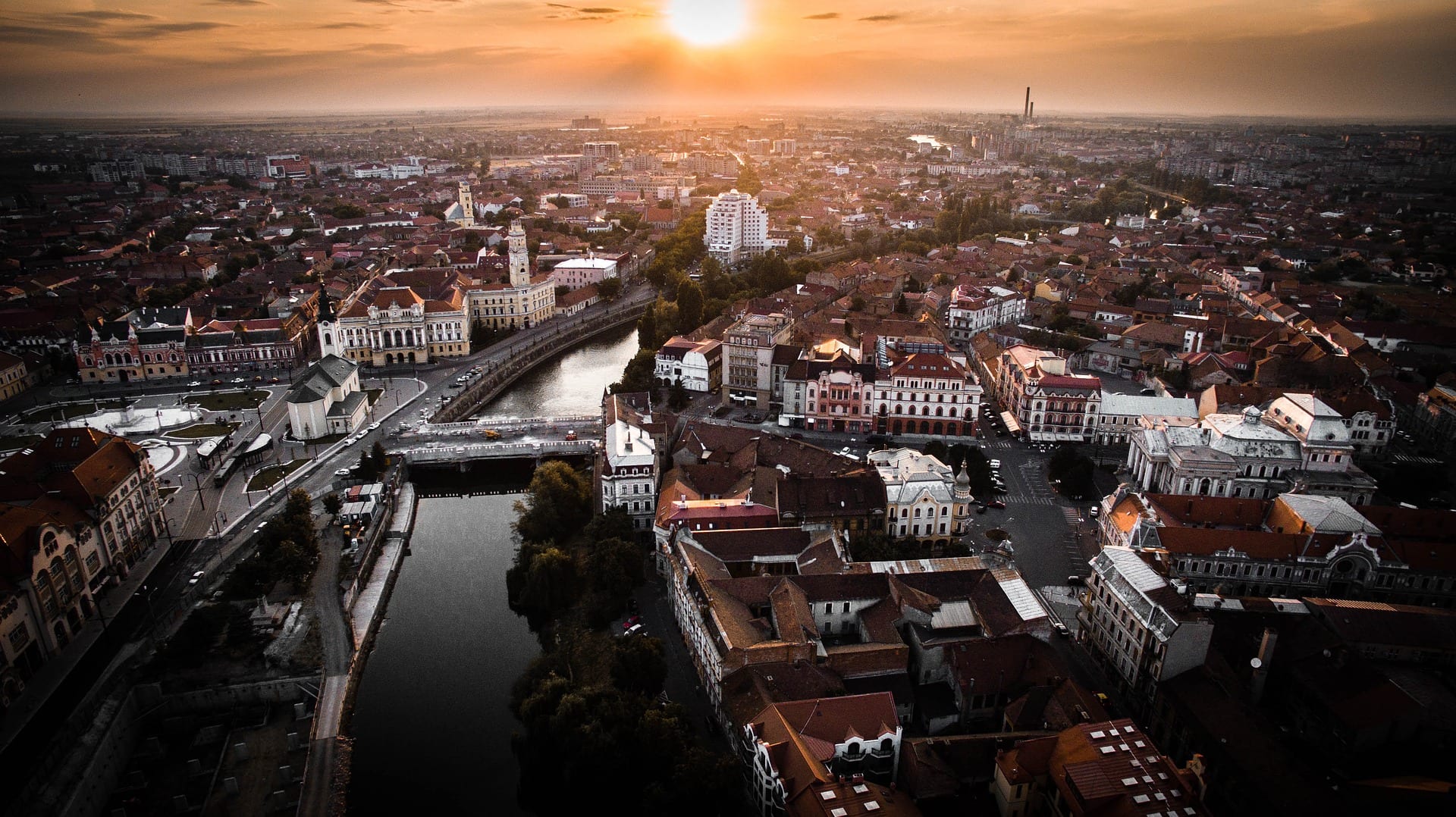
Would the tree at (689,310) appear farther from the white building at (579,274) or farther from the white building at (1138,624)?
the white building at (1138,624)

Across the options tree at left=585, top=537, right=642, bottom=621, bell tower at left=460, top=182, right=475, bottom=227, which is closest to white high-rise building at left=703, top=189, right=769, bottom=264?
bell tower at left=460, top=182, right=475, bottom=227

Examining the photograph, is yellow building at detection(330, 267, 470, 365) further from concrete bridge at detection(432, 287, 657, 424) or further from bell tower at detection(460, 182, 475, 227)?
bell tower at detection(460, 182, 475, 227)

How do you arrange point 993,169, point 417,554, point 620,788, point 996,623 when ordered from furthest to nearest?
point 993,169
point 417,554
point 996,623
point 620,788

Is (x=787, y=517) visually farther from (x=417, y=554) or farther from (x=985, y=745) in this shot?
(x=417, y=554)

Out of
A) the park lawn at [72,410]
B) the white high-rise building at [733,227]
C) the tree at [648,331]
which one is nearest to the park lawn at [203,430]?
the park lawn at [72,410]

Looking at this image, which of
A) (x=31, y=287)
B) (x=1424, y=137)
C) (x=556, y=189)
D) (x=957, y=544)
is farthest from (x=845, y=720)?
(x=1424, y=137)

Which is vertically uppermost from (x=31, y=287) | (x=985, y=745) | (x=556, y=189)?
(x=556, y=189)
